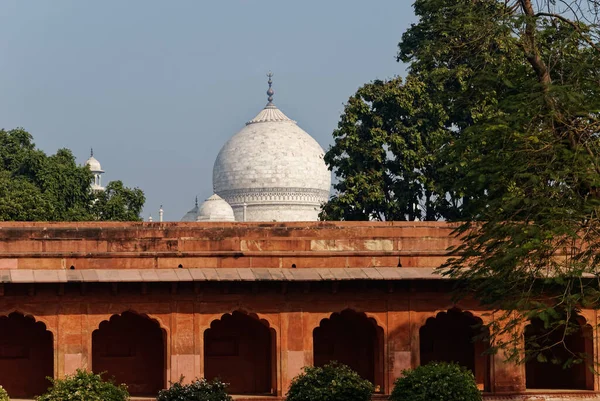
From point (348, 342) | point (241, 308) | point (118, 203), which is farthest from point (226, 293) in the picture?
point (118, 203)

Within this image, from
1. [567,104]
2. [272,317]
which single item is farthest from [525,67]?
[272,317]

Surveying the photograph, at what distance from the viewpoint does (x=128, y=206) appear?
49.6 metres

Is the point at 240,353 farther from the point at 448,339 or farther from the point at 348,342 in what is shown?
the point at 448,339

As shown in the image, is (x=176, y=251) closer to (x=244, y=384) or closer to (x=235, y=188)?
(x=244, y=384)

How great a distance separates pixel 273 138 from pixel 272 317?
159ft

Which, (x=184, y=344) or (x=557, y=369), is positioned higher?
(x=184, y=344)

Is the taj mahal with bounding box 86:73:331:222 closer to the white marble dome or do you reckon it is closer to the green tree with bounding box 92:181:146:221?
the white marble dome

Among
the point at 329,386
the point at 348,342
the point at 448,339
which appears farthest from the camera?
the point at 448,339

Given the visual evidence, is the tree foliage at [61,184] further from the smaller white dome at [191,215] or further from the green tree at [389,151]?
the smaller white dome at [191,215]

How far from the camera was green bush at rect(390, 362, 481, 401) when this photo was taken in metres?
24.0

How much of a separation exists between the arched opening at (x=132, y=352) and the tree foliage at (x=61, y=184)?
1650 centimetres

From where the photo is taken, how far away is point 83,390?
23.5m

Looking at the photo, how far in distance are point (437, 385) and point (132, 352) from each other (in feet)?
23.6

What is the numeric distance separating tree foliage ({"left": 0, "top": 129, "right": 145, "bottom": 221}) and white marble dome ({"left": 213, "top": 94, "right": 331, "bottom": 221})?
82.4 feet
